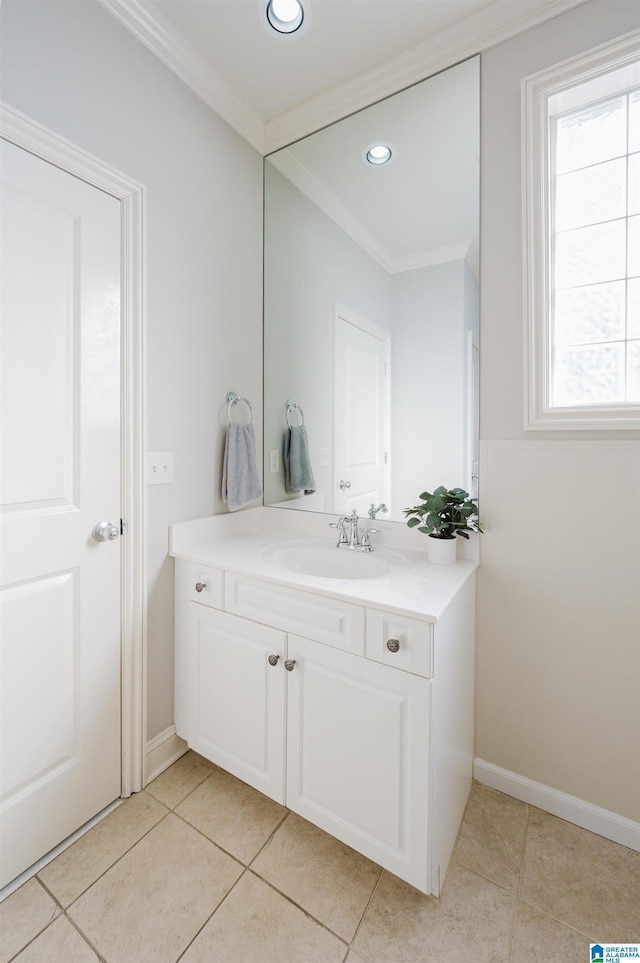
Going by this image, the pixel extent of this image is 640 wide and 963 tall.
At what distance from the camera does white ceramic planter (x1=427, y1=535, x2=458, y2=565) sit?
1.47m

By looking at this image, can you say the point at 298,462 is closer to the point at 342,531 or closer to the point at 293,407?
the point at 293,407

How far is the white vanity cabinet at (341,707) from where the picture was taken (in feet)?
3.57

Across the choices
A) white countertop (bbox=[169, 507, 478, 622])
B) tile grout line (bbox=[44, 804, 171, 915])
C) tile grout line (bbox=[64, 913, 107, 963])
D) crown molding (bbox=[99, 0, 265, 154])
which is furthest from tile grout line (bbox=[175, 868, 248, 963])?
crown molding (bbox=[99, 0, 265, 154])

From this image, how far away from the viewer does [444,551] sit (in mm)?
1475

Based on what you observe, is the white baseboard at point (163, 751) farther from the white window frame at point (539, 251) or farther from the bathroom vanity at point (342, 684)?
the white window frame at point (539, 251)

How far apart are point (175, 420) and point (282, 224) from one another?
3.57ft

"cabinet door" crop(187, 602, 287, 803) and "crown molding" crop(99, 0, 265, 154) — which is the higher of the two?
"crown molding" crop(99, 0, 265, 154)

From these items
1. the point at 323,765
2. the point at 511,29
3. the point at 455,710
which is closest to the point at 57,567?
the point at 323,765

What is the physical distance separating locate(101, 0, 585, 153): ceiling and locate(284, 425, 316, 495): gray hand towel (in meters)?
1.30

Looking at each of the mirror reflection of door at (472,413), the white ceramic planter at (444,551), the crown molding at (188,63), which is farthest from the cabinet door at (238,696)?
the crown molding at (188,63)

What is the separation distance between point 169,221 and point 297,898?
2143 mm

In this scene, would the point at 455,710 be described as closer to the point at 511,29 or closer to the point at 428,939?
the point at 428,939

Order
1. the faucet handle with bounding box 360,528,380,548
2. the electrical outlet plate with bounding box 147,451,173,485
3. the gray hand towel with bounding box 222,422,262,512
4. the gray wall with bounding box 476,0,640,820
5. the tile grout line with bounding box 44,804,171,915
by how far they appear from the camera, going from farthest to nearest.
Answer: the gray hand towel with bounding box 222,422,262,512, the faucet handle with bounding box 360,528,380,548, the electrical outlet plate with bounding box 147,451,173,485, the gray wall with bounding box 476,0,640,820, the tile grout line with bounding box 44,804,171,915

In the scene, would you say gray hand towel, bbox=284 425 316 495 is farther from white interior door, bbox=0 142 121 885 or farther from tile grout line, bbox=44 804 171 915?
tile grout line, bbox=44 804 171 915
